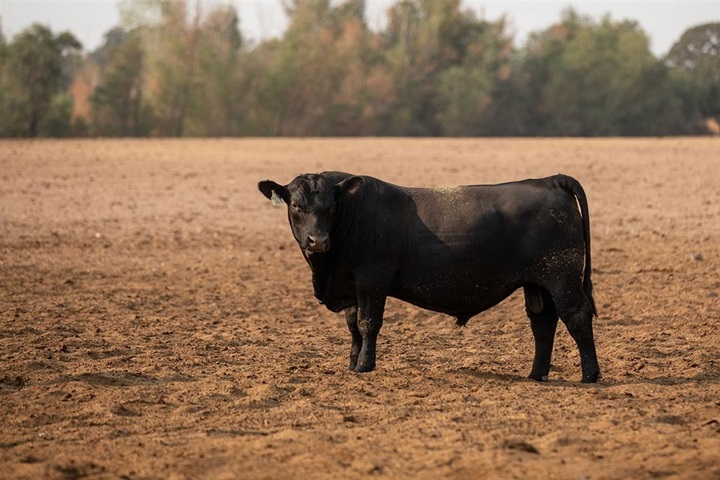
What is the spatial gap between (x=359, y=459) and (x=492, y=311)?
554 cm

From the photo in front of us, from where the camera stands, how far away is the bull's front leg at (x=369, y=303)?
Answer: 8.23m

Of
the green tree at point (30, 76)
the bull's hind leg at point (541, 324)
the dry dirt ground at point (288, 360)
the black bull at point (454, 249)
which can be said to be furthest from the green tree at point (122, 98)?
the bull's hind leg at point (541, 324)

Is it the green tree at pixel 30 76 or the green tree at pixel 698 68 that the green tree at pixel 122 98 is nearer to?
the green tree at pixel 30 76

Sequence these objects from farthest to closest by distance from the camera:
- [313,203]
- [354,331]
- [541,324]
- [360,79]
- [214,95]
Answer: [360,79], [214,95], [354,331], [541,324], [313,203]

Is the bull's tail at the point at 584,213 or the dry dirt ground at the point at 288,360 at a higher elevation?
the bull's tail at the point at 584,213

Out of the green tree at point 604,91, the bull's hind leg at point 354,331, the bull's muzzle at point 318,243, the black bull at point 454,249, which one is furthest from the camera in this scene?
the green tree at point 604,91

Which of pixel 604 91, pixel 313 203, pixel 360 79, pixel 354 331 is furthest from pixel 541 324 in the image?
pixel 604 91

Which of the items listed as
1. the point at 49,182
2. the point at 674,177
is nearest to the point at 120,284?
the point at 49,182

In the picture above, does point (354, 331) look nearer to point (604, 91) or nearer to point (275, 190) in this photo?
point (275, 190)

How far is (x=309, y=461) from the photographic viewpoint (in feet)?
19.0

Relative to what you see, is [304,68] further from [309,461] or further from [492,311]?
[309,461]

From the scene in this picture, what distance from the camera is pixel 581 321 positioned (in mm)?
8062

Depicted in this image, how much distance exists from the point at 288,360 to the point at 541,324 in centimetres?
208

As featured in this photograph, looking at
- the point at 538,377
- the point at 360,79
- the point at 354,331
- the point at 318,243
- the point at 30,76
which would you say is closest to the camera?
the point at 318,243
